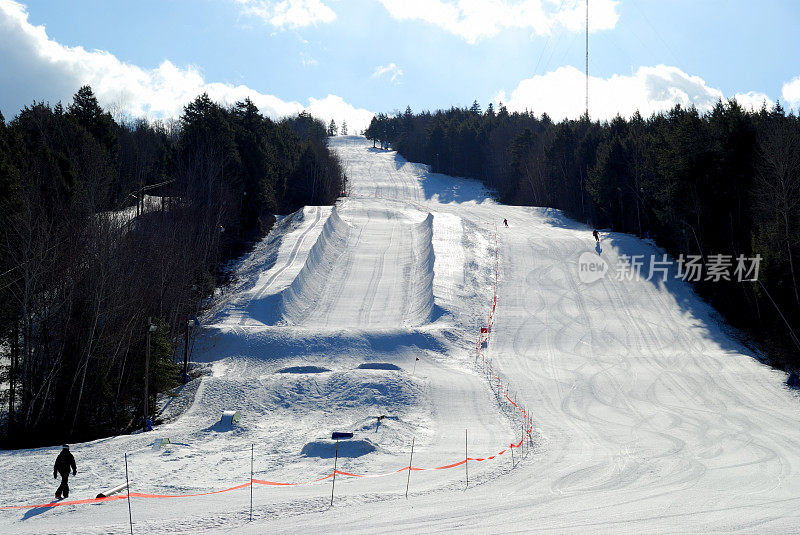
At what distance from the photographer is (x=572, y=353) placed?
1272 inches

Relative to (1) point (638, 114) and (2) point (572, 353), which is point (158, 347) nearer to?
(2) point (572, 353)

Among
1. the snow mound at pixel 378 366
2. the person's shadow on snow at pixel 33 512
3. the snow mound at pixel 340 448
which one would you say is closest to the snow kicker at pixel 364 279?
the snow mound at pixel 378 366

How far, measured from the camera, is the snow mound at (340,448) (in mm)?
19047

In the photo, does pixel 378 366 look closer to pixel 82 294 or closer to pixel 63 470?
pixel 82 294

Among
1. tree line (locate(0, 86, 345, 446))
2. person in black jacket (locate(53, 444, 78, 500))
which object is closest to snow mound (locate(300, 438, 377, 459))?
person in black jacket (locate(53, 444, 78, 500))

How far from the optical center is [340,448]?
1927 centimetres

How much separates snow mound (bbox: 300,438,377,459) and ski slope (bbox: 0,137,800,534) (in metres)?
0.06

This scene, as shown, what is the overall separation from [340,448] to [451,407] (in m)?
7.39

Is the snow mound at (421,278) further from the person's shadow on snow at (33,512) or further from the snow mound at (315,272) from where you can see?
the person's shadow on snow at (33,512)

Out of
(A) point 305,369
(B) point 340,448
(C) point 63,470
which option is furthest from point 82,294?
(B) point 340,448

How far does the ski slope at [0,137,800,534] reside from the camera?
43.4ft

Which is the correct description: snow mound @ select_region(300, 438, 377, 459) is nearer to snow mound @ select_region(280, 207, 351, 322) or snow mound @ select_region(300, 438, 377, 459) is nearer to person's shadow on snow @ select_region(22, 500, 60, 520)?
person's shadow on snow @ select_region(22, 500, 60, 520)

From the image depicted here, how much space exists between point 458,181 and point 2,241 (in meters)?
86.9

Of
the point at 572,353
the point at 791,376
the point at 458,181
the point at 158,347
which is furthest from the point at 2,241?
the point at 458,181
